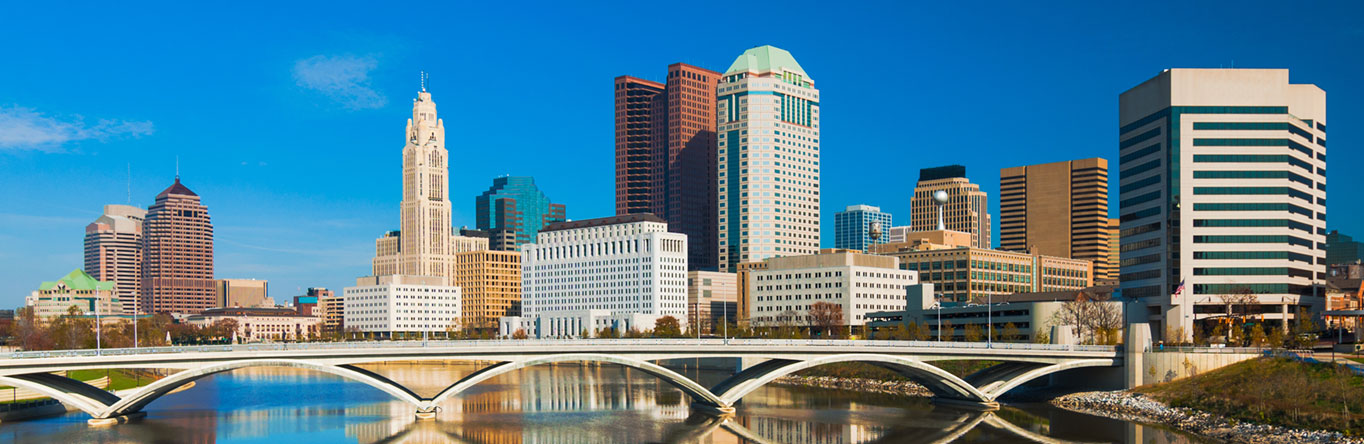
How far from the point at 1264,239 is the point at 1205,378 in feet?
174

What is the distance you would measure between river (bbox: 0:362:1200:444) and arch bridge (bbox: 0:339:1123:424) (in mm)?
2173

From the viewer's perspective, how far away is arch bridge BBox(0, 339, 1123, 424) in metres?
Answer: 90.2

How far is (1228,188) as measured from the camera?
486ft

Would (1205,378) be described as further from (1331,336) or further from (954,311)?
(954,311)

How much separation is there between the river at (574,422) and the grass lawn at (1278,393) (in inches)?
252

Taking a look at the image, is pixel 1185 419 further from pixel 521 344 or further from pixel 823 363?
pixel 521 344

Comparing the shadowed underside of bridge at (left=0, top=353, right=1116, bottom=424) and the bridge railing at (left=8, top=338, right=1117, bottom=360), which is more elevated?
the bridge railing at (left=8, top=338, right=1117, bottom=360)

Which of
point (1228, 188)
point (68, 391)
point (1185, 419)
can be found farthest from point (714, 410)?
point (1228, 188)

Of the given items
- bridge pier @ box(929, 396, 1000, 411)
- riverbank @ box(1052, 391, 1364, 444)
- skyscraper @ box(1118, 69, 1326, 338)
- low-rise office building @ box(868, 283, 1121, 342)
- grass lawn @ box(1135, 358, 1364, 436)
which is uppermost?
skyscraper @ box(1118, 69, 1326, 338)

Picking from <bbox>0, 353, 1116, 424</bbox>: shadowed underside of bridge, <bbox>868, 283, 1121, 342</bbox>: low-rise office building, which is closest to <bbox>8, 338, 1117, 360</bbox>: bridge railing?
<bbox>0, 353, 1116, 424</bbox>: shadowed underside of bridge

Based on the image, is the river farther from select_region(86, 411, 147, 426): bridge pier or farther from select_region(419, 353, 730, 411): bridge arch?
select_region(419, 353, 730, 411): bridge arch

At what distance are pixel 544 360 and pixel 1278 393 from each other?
2094 inches

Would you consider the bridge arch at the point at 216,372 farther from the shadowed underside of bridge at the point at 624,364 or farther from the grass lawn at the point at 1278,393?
the grass lawn at the point at 1278,393

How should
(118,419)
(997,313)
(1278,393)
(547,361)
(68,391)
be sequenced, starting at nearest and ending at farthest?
(1278,393) < (68,391) < (118,419) < (547,361) < (997,313)
